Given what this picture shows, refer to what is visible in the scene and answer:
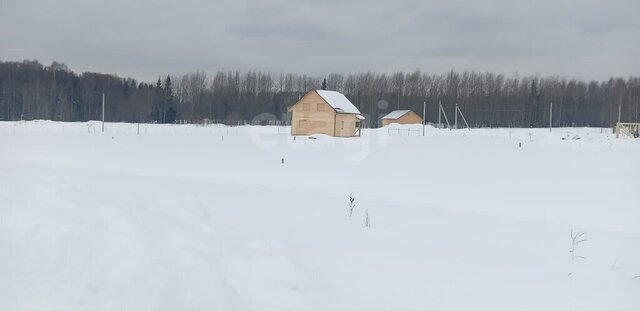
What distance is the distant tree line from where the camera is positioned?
253 ft

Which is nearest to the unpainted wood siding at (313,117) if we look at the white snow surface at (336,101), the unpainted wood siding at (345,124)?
the white snow surface at (336,101)

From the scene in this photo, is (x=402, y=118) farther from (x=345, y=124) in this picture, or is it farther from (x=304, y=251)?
(x=304, y=251)

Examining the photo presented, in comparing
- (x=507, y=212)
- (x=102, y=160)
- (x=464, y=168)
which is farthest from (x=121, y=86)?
(x=507, y=212)

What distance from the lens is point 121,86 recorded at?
91.5m

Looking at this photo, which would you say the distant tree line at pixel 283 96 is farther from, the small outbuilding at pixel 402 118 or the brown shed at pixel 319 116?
the brown shed at pixel 319 116

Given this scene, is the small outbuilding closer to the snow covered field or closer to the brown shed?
the brown shed

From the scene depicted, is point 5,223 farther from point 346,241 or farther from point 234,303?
point 346,241

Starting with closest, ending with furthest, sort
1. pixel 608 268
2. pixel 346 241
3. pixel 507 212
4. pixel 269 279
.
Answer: pixel 269 279 < pixel 608 268 < pixel 346 241 < pixel 507 212

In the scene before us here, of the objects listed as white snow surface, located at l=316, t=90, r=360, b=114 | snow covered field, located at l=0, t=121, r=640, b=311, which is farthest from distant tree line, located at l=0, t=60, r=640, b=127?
snow covered field, located at l=0, t=121, r=640, b=311

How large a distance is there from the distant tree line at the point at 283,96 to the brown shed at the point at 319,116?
37.6 metres

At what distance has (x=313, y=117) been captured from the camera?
43.0 metres

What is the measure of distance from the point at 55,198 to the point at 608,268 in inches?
237

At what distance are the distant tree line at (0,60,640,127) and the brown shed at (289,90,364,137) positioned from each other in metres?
37.6

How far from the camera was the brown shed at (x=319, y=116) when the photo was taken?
4238cm
